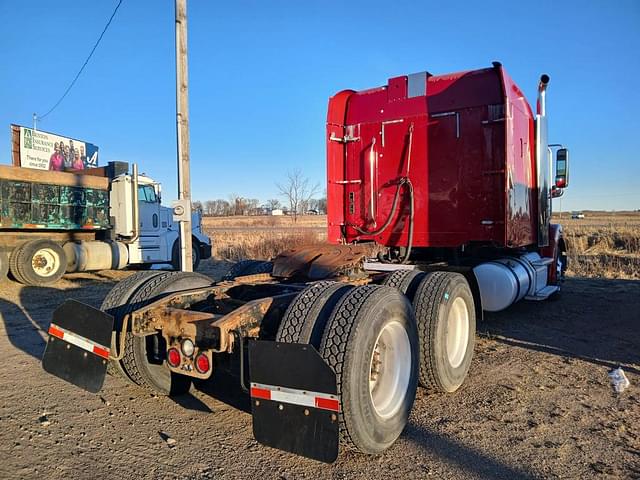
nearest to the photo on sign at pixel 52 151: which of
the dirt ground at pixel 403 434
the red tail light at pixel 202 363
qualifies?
the dirt ground at pixel 403 434

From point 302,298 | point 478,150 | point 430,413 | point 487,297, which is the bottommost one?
point 430,413

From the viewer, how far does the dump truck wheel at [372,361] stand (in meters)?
2.84

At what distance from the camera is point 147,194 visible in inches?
580

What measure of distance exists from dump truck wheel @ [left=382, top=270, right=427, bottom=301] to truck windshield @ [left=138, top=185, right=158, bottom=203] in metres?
11.6

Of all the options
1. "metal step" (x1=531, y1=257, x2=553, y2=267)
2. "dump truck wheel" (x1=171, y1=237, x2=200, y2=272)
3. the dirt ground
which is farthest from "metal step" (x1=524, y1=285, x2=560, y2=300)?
"dump truck wheel" (x1=171, y1=237, x2=200, y2=272)

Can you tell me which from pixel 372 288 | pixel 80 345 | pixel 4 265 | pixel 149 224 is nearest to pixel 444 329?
pixel 372 288

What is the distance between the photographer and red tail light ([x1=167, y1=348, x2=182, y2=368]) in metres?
3.42

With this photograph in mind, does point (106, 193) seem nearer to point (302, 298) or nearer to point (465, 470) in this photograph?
point (302, 298)

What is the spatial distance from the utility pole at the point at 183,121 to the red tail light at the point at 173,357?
13.9 ft

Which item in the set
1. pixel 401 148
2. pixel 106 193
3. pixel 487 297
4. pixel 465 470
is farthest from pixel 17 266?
pixel 465 470

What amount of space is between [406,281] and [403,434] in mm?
1514

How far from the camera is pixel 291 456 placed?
10.4ft

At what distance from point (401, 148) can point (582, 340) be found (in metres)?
3.36

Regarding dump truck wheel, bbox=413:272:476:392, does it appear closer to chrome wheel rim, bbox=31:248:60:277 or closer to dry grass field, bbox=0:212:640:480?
dry grass field, bbox=0:212:640:480
